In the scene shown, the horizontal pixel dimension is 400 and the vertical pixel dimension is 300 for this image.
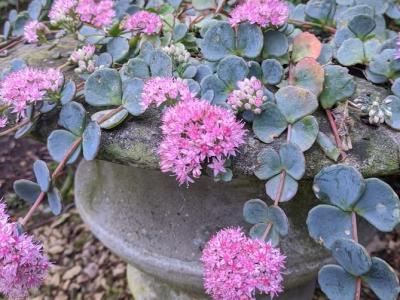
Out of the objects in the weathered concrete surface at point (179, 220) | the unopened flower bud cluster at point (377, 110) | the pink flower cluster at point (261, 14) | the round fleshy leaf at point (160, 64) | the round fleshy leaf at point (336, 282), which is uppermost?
the pink flower cluster at point (261, 14)

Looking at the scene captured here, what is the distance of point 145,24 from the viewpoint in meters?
0.84

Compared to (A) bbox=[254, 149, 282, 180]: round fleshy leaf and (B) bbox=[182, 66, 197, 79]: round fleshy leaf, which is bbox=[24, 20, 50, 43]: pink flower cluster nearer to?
(B) bbox=[182, 66, 197, 79]: round fleshy leaf

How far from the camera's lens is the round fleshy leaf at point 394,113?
69cm

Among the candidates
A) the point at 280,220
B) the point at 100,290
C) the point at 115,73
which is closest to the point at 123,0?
the point at 115,73

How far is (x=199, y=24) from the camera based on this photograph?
898 millimetres

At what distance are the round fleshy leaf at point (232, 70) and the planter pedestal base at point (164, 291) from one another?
45cm

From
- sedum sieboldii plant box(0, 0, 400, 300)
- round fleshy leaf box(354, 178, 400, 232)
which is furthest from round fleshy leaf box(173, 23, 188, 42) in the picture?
round fleshy leaf box(354, 178, 400, 232)

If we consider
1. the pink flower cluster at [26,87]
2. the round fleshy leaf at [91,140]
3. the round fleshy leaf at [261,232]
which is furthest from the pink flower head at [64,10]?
the round fleshy leaf at [261,232]

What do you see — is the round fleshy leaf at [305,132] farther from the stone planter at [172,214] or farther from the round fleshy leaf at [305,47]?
the round fleshy leaf at [305,47]

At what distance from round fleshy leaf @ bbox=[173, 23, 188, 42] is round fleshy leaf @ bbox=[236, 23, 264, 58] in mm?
131

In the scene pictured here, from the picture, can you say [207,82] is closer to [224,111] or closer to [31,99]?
[224,111]

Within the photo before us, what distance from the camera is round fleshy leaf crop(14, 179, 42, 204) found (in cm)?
72

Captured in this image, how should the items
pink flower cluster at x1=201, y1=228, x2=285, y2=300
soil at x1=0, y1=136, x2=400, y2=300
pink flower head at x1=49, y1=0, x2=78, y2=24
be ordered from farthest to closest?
1. soil at x1=0, y1=136, x2=400, y2=300
2. pink flower head at x1=49, y1=0, x2=78, y2=24
3. pink flower cluster at x1=201, y1=228, x2=285, y2=300

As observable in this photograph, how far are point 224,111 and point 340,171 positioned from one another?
15 cm
